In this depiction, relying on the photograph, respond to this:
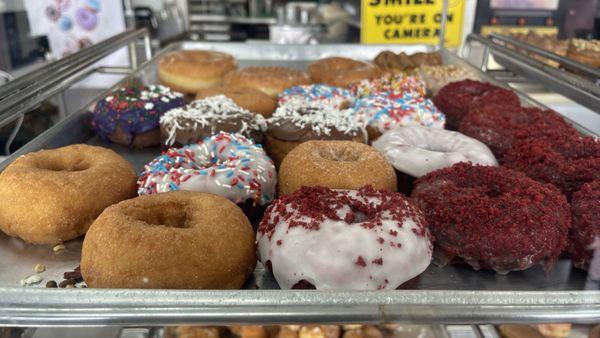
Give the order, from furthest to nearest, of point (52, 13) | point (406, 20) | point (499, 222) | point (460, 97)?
point (52, 13) < point (406, 20) < point (460, 97) < point (499, 222)

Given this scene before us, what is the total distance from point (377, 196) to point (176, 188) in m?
0.80

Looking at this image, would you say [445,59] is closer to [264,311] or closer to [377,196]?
[377,196]

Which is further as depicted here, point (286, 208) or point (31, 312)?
point (286, 208)

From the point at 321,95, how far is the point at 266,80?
0.48 meters

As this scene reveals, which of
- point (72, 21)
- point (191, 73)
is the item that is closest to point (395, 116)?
point (191, 73)

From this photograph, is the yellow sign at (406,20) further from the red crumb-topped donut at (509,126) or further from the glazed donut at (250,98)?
the red crumb-topped donut at (509,126)

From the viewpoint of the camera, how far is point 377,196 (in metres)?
1.65

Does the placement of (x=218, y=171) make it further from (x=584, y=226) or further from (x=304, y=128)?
(x=584, y=226)

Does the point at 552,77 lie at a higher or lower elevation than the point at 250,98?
higher

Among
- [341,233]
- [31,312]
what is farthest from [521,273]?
[31,312]

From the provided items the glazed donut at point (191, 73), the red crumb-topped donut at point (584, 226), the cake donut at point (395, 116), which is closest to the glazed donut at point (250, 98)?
the glazed donut at point (191, 73)

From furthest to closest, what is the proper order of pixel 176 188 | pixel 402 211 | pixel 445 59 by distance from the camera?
pixel 445 59, pixel 176 188, pixel 402 211

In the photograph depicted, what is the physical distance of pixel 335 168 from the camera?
6.43 feet

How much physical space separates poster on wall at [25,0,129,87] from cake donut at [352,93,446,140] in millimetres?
3520
